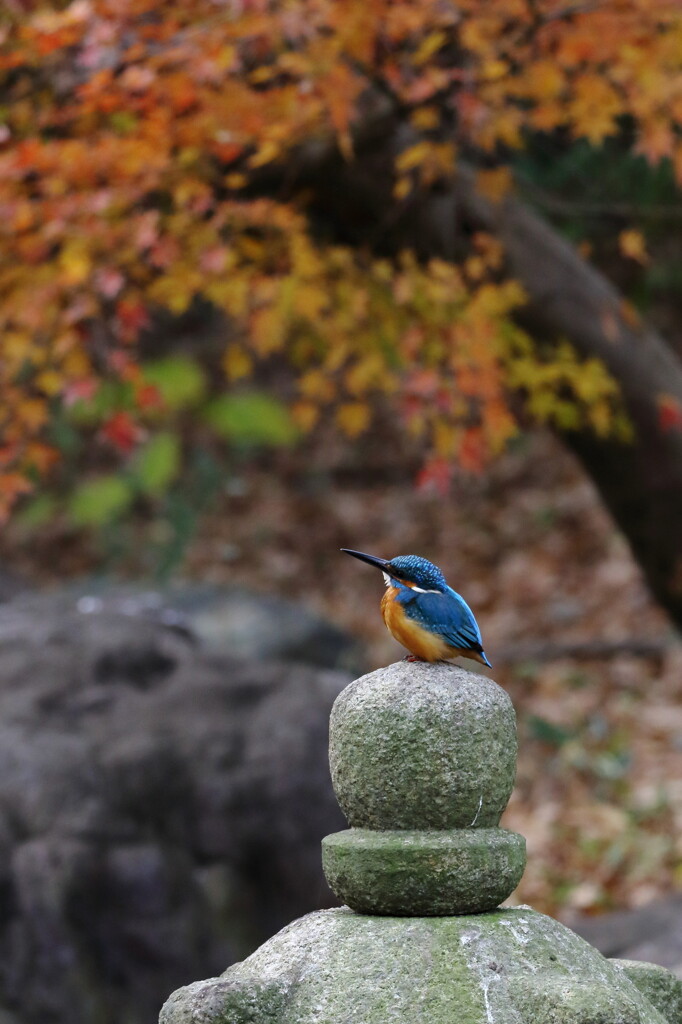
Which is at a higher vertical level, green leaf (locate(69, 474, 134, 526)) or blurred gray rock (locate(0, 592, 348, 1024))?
blurred gray rock (locate(0, 592, 348, 1024))

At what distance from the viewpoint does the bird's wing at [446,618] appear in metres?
2.26

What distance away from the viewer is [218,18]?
4.38 meters

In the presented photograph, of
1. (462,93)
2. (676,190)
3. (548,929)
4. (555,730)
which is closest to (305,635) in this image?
(555,730)

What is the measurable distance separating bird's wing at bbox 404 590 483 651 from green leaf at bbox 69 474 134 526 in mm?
8041

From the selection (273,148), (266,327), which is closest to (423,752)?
(273,148)

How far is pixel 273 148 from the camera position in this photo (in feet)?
14.7

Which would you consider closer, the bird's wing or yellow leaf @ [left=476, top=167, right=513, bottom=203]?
the bird's wing

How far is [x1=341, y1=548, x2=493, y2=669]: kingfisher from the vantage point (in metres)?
2.26

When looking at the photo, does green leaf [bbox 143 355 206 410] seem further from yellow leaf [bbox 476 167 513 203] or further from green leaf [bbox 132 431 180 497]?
yellow leaf [bbox 476 167 513 203]

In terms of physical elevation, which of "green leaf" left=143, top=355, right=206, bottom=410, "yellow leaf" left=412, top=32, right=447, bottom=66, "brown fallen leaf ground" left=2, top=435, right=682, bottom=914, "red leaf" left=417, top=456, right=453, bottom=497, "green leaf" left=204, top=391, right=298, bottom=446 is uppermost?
"yellow leaf" left=412, top=32, right=447, bottom=66

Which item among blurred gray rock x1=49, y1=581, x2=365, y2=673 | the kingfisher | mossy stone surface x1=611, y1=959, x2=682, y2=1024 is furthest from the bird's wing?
blurred gray rock x1=49, y1=581, x2=365, y2=673

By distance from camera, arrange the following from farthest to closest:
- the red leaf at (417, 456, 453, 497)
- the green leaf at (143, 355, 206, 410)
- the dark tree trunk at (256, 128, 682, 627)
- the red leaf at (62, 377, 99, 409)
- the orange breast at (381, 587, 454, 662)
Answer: the green leaf at (143, 355, 206, 410)
the dark tree trunk at (256, 128, 682, 627)
the red leaf at (417, 456, 453, 497)
the red leaf at (62, 377, 99, 409)
the orange breast at (381, 587, 454, 662)

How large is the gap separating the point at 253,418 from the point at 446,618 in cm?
819

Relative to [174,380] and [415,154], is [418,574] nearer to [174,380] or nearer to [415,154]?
[415,154]
